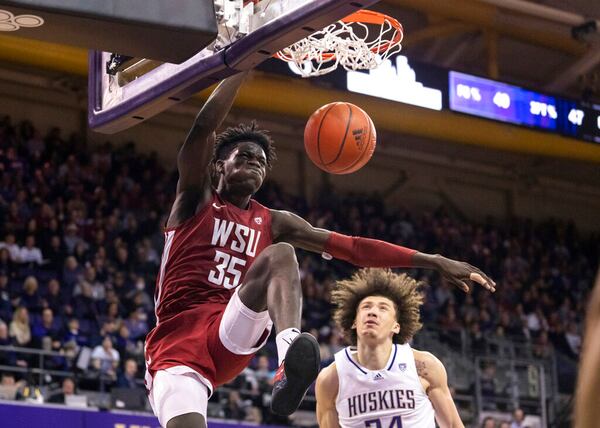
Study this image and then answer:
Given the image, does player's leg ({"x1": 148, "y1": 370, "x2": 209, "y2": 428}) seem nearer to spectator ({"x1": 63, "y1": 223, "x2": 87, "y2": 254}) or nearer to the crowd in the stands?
the crowd in the stands

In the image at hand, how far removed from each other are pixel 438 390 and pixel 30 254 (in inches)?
312

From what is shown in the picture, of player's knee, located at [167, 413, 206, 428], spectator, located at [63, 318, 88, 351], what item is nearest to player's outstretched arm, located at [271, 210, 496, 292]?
player's knee, located at [167, 413, 206, 428]

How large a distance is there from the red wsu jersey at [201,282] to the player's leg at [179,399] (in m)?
0.07

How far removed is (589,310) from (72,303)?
449 inches

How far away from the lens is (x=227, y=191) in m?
5.39

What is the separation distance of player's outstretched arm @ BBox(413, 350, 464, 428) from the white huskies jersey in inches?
1.6

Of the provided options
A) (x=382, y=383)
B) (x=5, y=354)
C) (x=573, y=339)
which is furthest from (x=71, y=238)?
(x=573, y=339)

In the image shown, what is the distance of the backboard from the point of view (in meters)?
4.73

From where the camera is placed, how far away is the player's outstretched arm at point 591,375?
6.37 ft

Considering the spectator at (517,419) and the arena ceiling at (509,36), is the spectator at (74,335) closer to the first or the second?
the spectator at (517,419)

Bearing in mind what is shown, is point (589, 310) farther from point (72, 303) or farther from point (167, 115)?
point (167, 115)

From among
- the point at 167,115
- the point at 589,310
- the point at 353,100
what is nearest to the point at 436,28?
the point at 353,100

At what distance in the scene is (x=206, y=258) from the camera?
522 cm

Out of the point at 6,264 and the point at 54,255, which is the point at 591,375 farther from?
the point at 54,255
